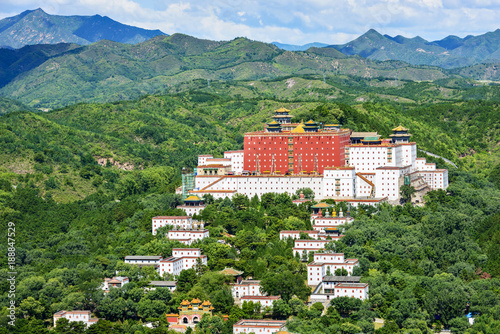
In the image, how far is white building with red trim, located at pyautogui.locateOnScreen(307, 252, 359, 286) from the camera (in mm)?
91750

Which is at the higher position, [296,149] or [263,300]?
[296,149]

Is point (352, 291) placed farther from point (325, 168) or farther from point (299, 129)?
point (299, 129)

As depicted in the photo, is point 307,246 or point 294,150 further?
point 294,150

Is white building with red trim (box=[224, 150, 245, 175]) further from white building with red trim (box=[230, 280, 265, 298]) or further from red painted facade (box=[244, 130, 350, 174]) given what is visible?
white building with red trim (box=[230, 280, 265, 298])

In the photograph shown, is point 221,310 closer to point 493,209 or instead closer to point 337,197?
point 337,197

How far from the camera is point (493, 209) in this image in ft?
396

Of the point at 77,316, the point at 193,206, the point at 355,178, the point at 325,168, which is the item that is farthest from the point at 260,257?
the point at 355,178

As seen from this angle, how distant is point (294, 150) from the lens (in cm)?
12269

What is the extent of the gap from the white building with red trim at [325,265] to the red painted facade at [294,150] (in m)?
28.1

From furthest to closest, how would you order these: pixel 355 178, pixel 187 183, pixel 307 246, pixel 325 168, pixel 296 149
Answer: pixel 296 149 < pixel 187 183 < pixel 355 178 < pixel 325 168 < pixel 307 246

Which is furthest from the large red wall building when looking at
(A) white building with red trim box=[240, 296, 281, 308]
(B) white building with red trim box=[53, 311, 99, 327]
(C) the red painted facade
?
(B) white building with red trim box=[53, 311, 99, 327]

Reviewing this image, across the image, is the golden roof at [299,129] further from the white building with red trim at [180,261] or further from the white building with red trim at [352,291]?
the white building with red trim at [352,291]

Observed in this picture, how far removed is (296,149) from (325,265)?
107ft

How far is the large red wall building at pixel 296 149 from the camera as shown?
120875 millimetres
